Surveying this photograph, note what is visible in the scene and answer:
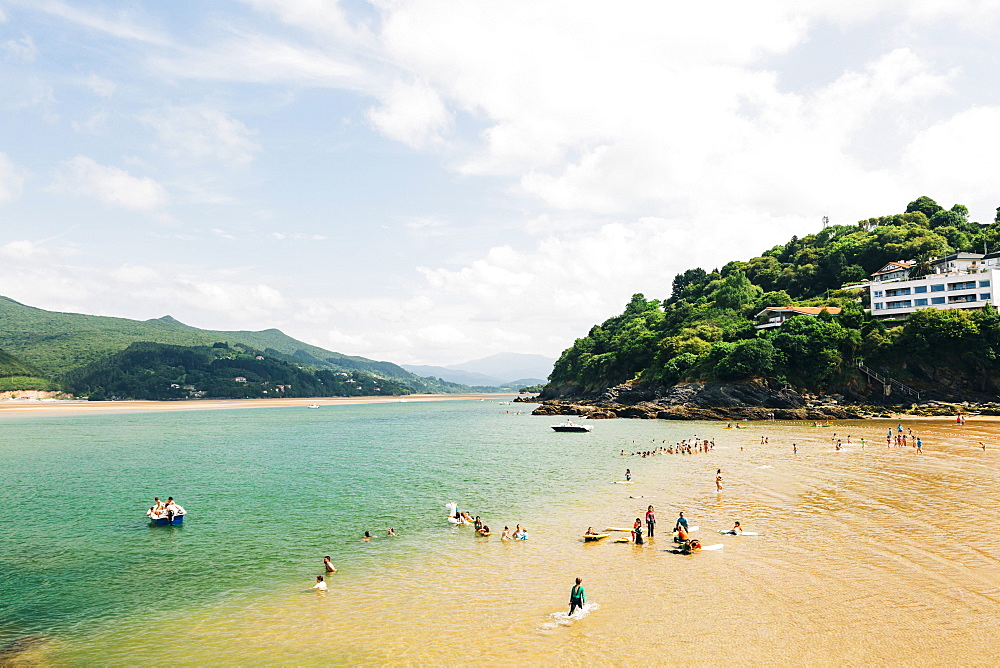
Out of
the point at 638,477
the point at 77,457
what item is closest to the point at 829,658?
the point at 638,477

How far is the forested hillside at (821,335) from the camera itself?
103 meters

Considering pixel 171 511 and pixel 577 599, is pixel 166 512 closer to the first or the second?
pixel 171 511

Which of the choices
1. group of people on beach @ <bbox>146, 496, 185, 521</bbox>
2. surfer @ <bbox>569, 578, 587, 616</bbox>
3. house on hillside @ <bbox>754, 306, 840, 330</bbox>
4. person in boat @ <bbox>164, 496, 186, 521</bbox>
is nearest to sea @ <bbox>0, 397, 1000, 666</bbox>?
surfer @ <bbox>569, 578, 587, 616</bbox>

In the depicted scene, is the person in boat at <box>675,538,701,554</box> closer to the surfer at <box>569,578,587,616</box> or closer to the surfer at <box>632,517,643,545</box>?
the surfer at <box>632,517,643,545</box>

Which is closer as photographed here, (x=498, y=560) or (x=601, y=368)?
(x=498, y=560)

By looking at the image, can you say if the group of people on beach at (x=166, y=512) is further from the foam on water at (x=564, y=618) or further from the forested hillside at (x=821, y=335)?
the forested hillside at (x=821, y=335)

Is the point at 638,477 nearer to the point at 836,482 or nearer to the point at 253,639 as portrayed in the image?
the point at 836,482

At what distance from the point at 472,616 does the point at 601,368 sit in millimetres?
152599

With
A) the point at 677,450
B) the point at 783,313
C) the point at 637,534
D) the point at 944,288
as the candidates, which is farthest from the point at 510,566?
the point at 944,288

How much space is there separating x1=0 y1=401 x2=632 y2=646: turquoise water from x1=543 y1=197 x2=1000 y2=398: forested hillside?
2128 inches

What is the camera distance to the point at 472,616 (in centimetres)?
2120

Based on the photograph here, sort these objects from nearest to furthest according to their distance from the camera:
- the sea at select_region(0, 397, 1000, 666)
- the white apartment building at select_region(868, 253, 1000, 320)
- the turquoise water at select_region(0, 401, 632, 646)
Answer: the sea at select_region(0, 397, 1000, 666)
the turquoise water at select_region(0, 401, 632, 646)
the white apartment building at select_region(868, 253, 1000, 320)

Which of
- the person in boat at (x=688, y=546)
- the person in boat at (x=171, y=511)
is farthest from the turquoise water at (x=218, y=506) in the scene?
the person in boat at (x=688, y=546)

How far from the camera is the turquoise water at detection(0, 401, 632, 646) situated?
24.7 meters
